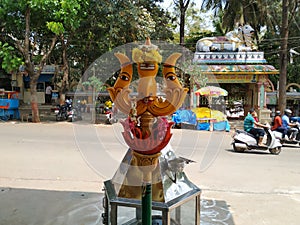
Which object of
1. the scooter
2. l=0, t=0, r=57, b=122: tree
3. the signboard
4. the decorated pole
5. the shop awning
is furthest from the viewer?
the signboard

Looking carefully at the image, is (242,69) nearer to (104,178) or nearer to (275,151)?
(275,151)

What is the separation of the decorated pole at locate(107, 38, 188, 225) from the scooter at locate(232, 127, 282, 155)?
6406mm

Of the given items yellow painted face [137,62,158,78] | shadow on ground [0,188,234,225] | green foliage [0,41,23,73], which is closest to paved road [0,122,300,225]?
shadow on ground [0,188,234,225]

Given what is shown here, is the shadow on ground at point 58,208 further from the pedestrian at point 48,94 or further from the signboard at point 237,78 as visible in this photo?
the pedestrian at point 48,94

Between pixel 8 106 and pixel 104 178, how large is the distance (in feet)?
44.9

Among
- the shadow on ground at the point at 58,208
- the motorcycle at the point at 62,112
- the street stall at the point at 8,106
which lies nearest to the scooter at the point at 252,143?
the shadow on ground at the point at 58,208

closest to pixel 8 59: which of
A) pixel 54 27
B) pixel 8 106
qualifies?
pixel 54 27

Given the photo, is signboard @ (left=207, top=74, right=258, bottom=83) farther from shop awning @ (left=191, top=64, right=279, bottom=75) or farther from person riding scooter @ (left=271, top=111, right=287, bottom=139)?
person riding scooter @ (left=271, top=111, right=287, bottom=139)

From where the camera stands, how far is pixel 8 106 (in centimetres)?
1459

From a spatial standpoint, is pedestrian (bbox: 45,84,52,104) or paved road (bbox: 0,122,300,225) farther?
pedestrian (bbox: 45,84,52,104)

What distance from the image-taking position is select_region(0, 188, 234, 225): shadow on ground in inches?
143

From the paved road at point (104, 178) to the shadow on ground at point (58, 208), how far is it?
0.04ft

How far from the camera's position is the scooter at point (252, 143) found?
820 centimetres

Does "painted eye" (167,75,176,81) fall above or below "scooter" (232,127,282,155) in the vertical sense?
above
